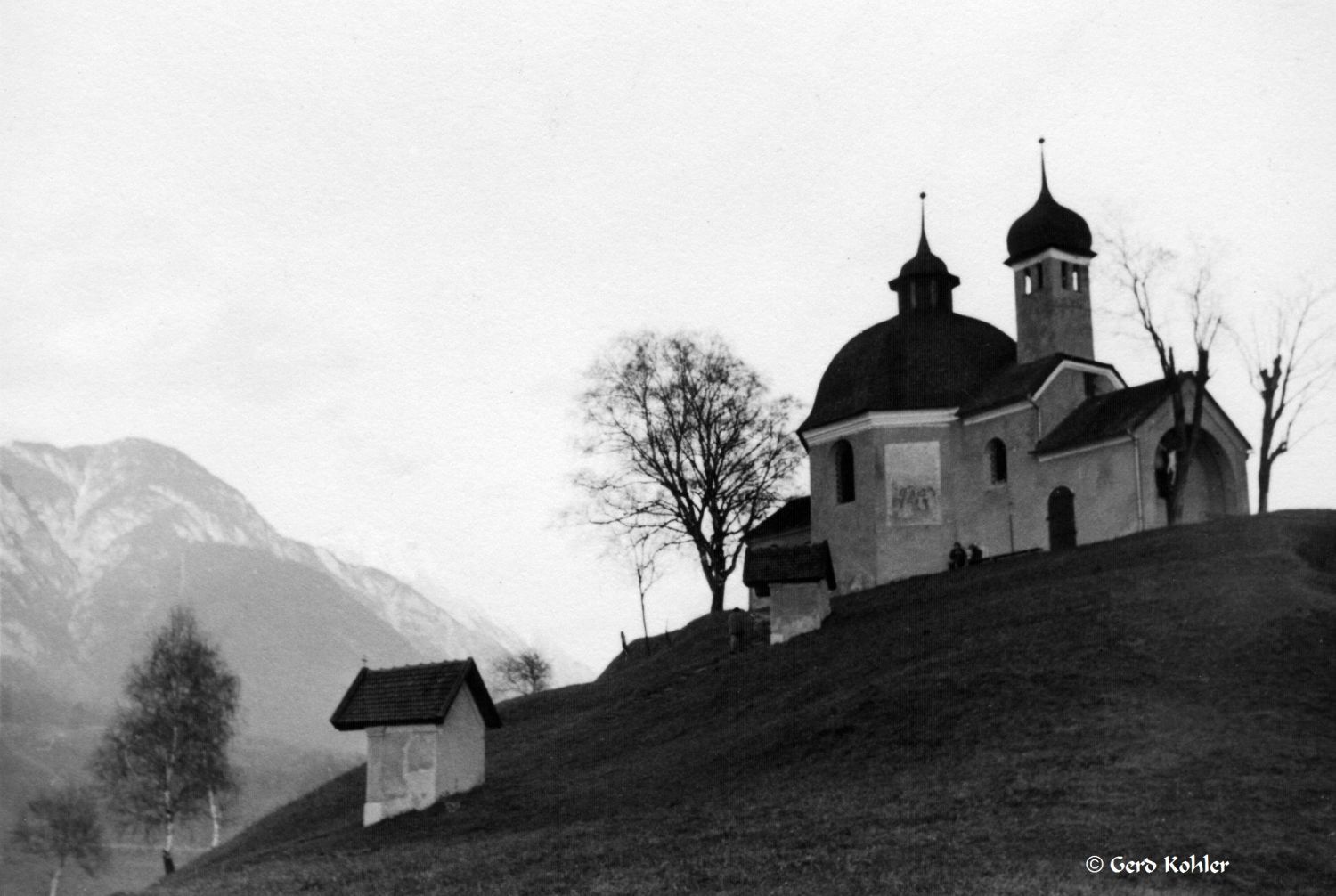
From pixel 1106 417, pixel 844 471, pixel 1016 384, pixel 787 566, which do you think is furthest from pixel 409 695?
pixel 1016 384

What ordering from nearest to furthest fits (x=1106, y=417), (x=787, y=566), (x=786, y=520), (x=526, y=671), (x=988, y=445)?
(x=787, y=566), (x=1106, y=417), (x=988, y=445), (x=786, y=520), (x=526, y=671)

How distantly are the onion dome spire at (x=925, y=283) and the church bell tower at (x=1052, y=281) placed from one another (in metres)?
4.42

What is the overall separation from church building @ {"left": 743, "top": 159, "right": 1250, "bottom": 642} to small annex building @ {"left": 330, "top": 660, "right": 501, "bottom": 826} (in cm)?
1267

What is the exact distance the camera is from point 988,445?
4406 cm

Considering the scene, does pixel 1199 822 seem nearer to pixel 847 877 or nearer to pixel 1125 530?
pixel 847 877

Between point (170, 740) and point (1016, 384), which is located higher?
point (1016, 384)

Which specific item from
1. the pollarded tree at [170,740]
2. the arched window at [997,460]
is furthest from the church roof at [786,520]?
the pollarded tree at [170,740]

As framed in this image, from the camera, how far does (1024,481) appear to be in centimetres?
4250

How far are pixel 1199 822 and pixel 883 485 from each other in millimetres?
27694

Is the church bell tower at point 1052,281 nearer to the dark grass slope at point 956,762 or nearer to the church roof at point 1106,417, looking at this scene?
the church roof at point 1106,417

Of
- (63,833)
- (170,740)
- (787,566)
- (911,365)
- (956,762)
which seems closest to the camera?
(956,762)

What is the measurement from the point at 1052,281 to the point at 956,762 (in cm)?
2572

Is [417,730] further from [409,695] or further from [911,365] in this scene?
[911,365]

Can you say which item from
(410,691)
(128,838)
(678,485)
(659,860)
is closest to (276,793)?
(128,838)
